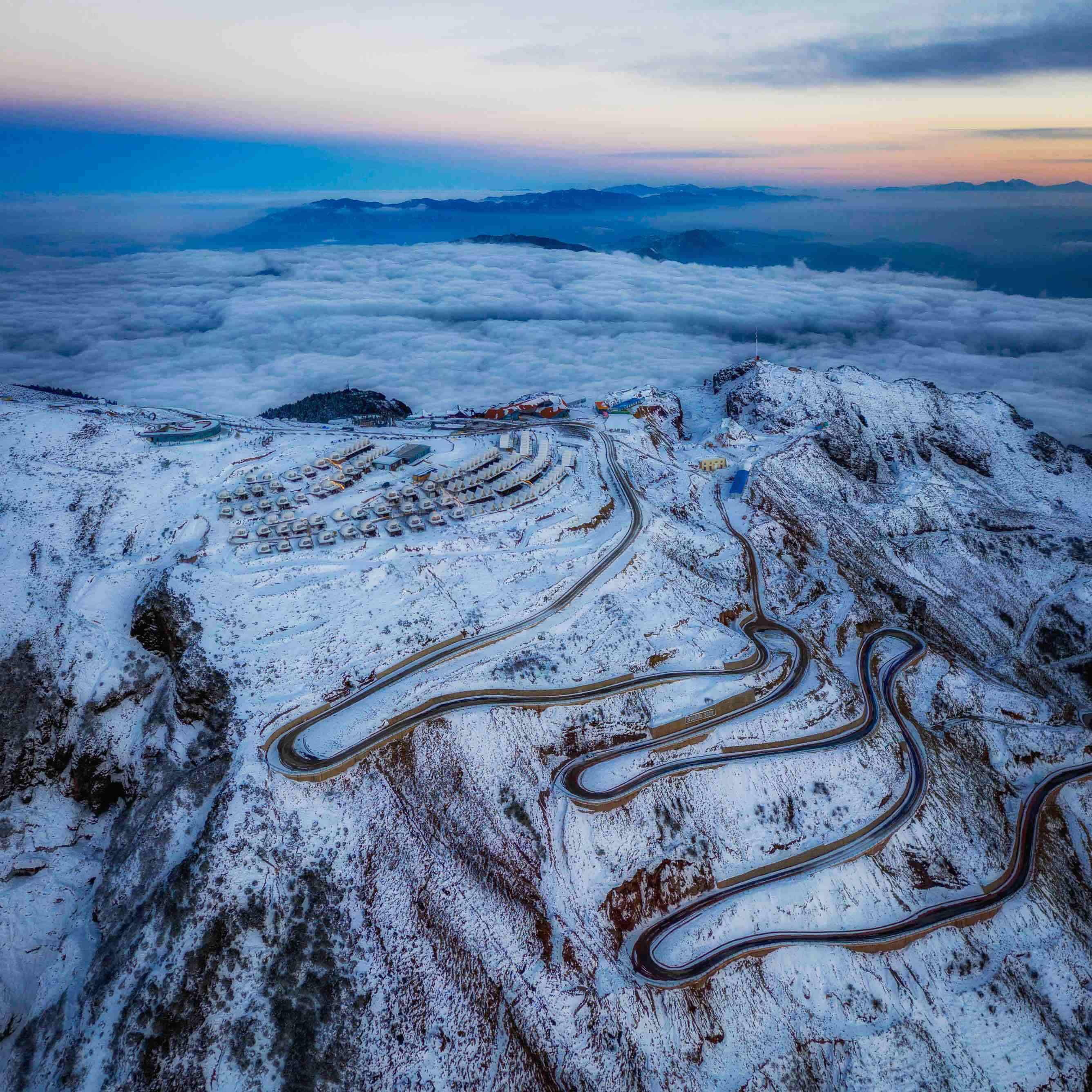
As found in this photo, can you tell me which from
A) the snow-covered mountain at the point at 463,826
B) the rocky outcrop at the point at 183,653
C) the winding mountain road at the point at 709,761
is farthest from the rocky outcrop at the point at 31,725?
the winding mountain road at the point at 709,761

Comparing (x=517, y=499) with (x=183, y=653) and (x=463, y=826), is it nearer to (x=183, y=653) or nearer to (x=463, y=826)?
(x=183, y=653)

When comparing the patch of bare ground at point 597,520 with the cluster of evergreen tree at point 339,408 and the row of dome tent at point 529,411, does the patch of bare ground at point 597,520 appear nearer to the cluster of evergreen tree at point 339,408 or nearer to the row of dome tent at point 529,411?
the row of dome tent at point 529,411

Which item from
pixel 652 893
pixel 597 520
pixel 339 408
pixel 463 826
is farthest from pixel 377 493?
pixel 339 408

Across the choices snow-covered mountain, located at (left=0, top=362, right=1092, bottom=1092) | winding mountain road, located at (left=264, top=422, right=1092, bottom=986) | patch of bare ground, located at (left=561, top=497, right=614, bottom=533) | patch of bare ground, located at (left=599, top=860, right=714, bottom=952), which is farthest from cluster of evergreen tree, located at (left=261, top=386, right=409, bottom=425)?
patch of bare ground, located at (left=599, top=860, right=714, bottom=952)

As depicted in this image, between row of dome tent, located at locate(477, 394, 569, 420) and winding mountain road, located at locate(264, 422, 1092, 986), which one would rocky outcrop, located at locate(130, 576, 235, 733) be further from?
row of dome tent, located at locate(477, 394, 569, 420)

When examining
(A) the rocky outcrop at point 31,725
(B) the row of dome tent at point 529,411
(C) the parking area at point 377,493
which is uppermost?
(C) the parking area at point 377,493
